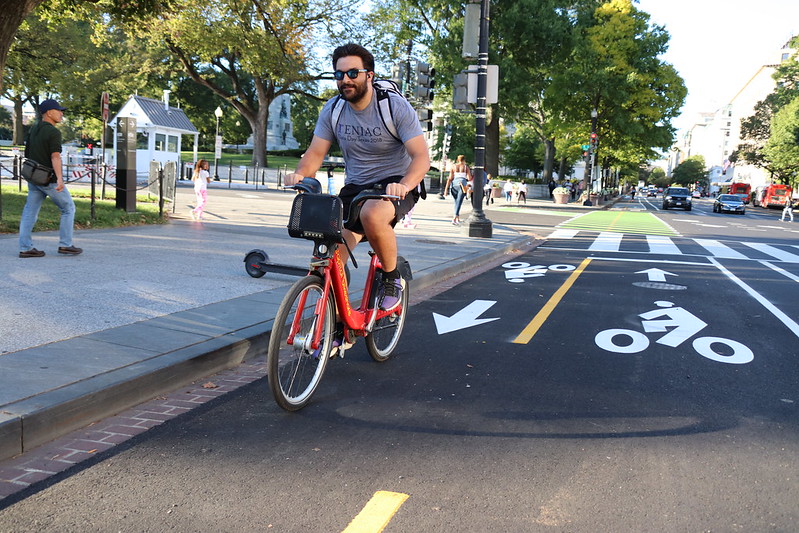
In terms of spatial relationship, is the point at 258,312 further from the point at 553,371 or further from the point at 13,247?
the point at 13,247

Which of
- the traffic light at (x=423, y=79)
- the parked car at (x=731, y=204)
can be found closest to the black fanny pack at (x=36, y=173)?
the traffic light at (x=423, y=79)

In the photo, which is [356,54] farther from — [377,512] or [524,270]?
[524,270]

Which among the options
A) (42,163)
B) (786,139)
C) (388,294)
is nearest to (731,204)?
(786,139)

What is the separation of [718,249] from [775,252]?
1291 millimetres

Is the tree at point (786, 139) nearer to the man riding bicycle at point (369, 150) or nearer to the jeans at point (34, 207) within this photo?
the jeans at point (34, 207)

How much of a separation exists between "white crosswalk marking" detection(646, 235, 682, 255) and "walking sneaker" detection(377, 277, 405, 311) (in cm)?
1094

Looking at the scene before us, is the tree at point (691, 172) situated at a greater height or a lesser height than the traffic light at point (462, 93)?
greater

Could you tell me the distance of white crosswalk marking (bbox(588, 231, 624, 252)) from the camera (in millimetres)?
15141

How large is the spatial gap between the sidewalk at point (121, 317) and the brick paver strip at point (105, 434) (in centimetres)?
6

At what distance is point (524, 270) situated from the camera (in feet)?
36.9

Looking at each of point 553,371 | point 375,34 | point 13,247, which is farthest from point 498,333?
point 375,34

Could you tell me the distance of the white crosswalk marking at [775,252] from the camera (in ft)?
46.6

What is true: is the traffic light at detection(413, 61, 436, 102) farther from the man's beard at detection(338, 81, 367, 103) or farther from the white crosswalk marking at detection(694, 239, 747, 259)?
the man's beard at detection(338, 81, 367, 103)

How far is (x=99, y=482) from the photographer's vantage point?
121 inches
